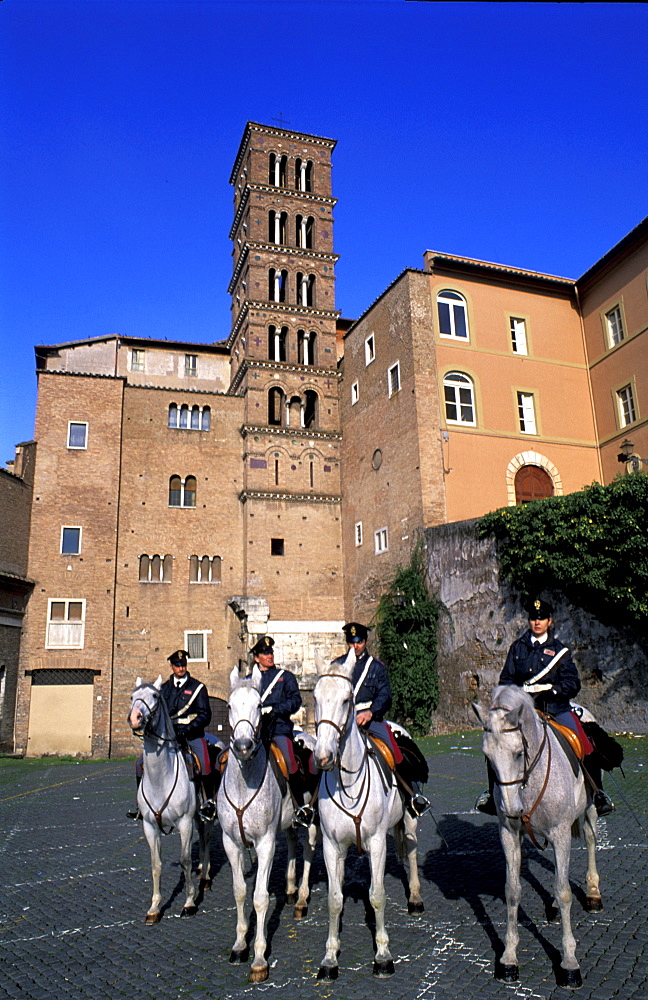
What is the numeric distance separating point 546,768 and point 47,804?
44.2 ft

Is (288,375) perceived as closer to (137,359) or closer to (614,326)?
(137,359)

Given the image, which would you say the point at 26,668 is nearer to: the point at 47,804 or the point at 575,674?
the point at 47,804

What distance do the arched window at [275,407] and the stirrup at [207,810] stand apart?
28472 millimetres

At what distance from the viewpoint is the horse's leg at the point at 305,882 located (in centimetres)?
683

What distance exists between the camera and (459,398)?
27375 mm

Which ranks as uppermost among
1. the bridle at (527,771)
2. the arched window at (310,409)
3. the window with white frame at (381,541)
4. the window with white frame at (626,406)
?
the arched window at (310,409)

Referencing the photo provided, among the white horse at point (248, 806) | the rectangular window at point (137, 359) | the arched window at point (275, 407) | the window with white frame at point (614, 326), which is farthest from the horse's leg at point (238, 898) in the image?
the rectangular window at point (137, 359)

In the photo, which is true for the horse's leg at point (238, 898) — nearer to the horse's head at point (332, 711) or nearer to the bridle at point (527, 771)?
the horse's head at point (332, 711)

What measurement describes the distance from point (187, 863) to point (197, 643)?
2541cm

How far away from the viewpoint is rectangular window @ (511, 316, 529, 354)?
2889 cm

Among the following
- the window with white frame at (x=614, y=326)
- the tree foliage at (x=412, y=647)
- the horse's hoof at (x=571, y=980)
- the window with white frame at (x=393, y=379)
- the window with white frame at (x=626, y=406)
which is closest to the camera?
the horse's hoof at (x=571, y=980)

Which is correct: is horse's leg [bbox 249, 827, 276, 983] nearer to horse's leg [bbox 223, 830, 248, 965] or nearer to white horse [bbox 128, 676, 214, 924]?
horse's leg [bbox 223, 830, 248, 965]

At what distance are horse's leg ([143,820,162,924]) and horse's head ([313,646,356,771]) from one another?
8.78 ft

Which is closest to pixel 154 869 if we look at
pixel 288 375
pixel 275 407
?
pixel 288 375
